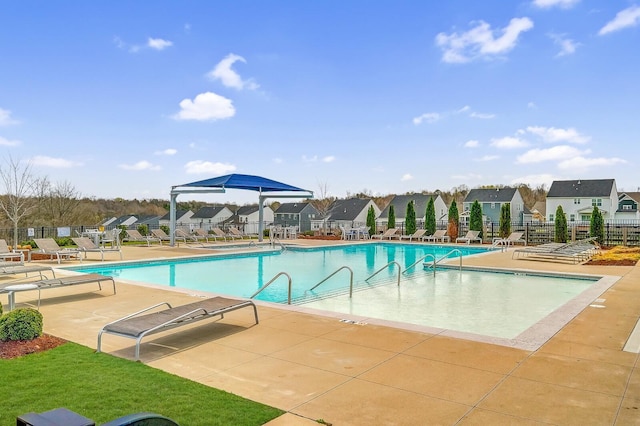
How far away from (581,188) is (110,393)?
160 feet

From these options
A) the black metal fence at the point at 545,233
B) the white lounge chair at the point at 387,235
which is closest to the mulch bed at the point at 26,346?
the black metal fence at the point at 545,233

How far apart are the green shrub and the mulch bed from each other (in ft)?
0.18

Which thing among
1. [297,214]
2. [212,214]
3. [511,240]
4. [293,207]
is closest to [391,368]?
[511,240]

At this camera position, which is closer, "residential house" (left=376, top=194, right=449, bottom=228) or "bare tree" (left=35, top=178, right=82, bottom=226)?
"bare tree" (left=35, top=178, right=82, bottom=226)

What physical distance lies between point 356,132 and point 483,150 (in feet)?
26.6

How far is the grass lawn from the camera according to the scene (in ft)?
10.3

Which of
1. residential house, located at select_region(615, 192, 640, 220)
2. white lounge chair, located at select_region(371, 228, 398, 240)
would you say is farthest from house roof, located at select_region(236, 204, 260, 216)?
residential house, located at select_region(615, 192, 640, 220)

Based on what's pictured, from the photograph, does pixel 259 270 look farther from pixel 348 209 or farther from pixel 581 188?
pixel 581 188

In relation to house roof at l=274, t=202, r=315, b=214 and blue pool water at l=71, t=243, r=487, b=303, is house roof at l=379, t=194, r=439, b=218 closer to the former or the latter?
house roof at l=274, t=202, r=315, b=214

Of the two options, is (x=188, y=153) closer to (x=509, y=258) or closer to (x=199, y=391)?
(x=509, y=258)

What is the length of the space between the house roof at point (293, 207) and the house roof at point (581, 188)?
25.5 meters

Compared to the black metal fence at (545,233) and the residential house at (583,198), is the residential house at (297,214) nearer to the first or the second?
the residential house at (583,198)

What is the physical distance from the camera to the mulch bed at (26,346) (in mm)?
4539

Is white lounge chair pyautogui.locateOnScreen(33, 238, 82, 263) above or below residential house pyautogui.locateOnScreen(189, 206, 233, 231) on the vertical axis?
below
